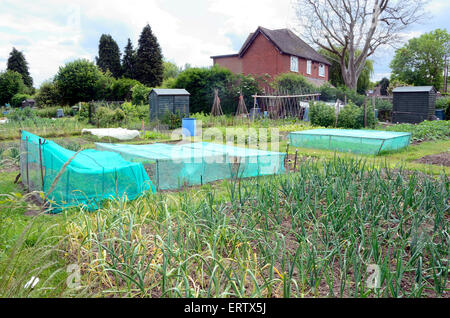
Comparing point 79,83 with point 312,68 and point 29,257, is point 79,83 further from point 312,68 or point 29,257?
point 29,257

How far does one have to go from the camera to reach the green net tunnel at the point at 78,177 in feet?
16.6

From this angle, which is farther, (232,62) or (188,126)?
(232,62)

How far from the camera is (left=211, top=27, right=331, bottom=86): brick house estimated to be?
1049 inches

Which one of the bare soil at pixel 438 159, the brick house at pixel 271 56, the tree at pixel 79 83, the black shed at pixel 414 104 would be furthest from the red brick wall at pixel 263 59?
the bare soil at pixel 438 159

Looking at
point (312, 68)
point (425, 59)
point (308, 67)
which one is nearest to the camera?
point (308, 67)

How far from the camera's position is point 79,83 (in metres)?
26.8

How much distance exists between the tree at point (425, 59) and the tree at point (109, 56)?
124 feet

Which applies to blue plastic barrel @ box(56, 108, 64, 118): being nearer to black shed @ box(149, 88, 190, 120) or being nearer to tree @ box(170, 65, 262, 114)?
tree @ box(170, 65, 262, 114)

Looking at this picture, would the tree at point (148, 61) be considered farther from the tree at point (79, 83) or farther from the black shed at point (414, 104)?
the black shed at point (414, 104)

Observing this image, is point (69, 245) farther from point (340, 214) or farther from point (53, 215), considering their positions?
point (340, 214)

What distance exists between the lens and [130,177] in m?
5.55

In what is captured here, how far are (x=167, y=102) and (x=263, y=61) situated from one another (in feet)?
43.2

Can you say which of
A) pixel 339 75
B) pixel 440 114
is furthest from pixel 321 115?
pixel 339 75

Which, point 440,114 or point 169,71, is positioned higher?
point 169,71
